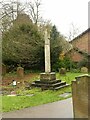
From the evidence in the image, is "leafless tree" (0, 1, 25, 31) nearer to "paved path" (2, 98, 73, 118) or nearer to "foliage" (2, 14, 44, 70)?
"foliage" (2, 14, 44, 70)

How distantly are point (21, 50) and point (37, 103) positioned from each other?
14.7 metres

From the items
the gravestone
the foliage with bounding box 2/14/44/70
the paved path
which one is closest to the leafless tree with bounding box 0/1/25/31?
the foliage with bounding box 2/14/44/70

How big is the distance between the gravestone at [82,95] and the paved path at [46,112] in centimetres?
115

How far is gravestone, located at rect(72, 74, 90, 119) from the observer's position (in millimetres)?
7773

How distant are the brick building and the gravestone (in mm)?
25012

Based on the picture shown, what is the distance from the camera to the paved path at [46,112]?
9469 mm

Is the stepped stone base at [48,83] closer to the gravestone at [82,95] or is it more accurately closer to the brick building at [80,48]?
the gravestone at [82,95]

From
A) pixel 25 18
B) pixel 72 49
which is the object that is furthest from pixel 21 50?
pixel 72 49

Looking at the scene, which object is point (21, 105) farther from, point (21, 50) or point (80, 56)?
point (80, 56)

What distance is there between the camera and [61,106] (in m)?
11.2

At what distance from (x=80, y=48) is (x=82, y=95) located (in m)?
30.1

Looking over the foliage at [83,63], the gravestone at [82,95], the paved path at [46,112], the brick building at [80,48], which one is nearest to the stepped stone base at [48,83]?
the paved path at [46,112]

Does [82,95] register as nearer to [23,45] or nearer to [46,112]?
[46,112]

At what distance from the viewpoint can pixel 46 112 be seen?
10000 mm
